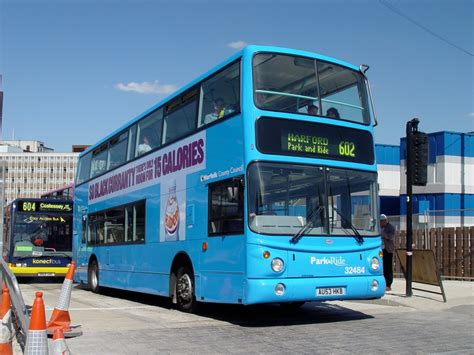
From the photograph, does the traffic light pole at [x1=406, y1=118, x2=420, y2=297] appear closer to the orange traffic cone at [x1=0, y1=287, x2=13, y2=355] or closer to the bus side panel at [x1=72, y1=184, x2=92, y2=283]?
the orange traffic cone at [x1=0, y1=287, x2=13, y2=355]

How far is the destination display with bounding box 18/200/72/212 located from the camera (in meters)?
22.3

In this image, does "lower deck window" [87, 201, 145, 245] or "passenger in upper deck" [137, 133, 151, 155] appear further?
"lower deck window" [87, 201, 145, 245]

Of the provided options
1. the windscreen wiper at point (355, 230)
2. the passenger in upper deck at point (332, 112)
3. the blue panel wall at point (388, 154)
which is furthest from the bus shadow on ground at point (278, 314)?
the blue panel wall at point (388, 154)

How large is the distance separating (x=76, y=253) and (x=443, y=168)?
59.6ft

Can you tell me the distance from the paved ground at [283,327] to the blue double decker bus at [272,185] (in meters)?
0.52

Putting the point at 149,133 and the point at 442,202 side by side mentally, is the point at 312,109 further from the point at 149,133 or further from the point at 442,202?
the point at 442,202

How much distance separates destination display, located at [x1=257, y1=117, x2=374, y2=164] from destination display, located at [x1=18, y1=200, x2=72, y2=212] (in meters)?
15.5

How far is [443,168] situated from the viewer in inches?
1127

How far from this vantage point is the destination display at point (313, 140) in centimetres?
922

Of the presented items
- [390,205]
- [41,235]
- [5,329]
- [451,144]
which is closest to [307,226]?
[5,329]

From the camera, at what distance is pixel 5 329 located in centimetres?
661

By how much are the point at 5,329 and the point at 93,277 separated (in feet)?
35.0

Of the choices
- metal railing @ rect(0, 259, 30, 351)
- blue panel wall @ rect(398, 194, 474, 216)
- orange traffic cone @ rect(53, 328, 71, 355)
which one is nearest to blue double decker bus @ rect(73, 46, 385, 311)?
metal railing @ rect(0, 259, 30, 351)

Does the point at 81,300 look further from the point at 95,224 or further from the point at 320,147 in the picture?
the point at 320,147
